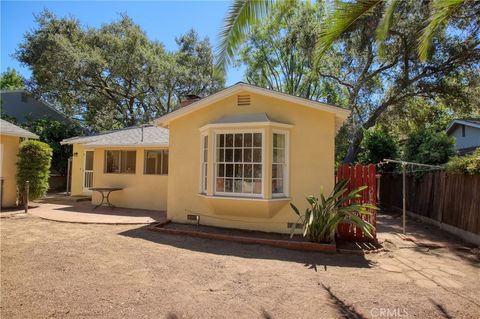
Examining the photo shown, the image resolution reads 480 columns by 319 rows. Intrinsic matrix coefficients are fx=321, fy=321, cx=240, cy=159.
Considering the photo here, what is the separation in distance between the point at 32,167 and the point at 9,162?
37.2 inches

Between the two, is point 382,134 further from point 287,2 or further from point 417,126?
point 287,2

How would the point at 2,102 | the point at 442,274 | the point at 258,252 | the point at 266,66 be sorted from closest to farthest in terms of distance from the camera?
the point at 442,274 < the point at 258,252 < the point at 2,102 < the point at 266,66

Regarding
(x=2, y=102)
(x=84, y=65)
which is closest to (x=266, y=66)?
(x=84, y=65)

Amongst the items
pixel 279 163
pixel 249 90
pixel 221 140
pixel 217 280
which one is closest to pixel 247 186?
pixel 279 163

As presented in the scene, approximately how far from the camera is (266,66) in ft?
96.7

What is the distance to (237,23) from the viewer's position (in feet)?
15.9

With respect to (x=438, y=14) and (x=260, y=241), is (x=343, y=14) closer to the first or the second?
(x=438, y=14)

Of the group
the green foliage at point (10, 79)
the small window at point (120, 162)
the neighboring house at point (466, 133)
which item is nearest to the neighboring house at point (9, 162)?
the small window at point (120, 162)

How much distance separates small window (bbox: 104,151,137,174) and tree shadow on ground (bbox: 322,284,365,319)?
10.6 meters

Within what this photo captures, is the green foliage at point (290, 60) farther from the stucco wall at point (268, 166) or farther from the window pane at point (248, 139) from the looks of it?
the window pane at point (248, 139)

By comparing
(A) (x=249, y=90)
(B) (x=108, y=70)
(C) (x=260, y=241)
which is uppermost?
(B) (x=108, y=70)

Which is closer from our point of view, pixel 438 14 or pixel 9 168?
pixel 438 14

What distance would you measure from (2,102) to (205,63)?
55.9ft

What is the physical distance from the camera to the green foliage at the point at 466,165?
8.77 meters
